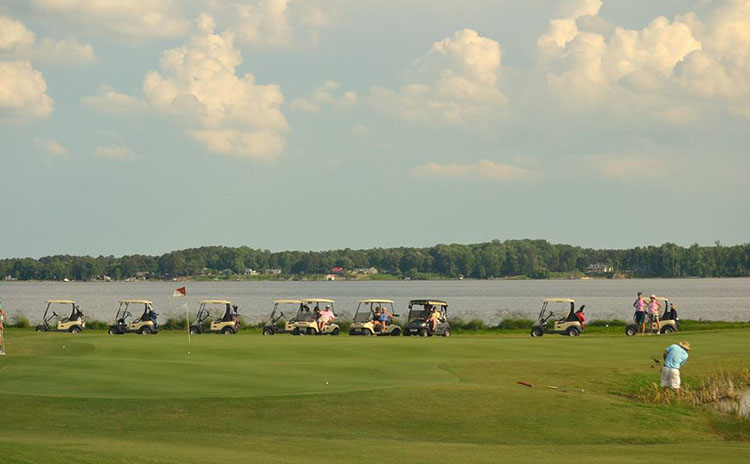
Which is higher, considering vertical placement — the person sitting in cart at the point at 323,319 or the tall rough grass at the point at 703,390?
the person sitting in cart at the point at 323,319

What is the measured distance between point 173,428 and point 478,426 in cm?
583

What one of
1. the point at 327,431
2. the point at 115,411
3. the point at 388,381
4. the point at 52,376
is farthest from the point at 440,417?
the point at 52,376

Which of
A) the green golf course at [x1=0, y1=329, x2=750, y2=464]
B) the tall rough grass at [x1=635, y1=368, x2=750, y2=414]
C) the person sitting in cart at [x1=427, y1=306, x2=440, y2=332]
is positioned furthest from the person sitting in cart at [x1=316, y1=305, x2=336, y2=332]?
the tall rough grass at [x1=635, y1=368, x2=750, y2=414]

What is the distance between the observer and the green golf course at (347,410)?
15641 mm

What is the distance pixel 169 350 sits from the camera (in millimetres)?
32844

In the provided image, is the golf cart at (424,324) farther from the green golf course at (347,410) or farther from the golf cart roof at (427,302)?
the green golf course at (347,410)

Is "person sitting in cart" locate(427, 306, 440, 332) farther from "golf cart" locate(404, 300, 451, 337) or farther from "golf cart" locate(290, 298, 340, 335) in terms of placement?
"golf cart" locate(290, 298, 340, 335)

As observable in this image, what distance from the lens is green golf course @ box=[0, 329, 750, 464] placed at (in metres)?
15.6

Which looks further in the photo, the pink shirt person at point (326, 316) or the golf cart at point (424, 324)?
the pink shirt person at point (326, 316)

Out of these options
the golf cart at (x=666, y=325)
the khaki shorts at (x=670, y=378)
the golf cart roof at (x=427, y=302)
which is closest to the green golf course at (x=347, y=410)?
the khaki shorts at (x=670, y=378)

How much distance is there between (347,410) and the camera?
1984 cm

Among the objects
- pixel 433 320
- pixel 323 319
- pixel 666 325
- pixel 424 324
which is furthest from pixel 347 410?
pixel 666 325

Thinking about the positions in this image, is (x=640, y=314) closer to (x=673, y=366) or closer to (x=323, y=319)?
(x=323, y=319)

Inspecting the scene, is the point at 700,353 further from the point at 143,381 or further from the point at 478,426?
the point at 143,381
